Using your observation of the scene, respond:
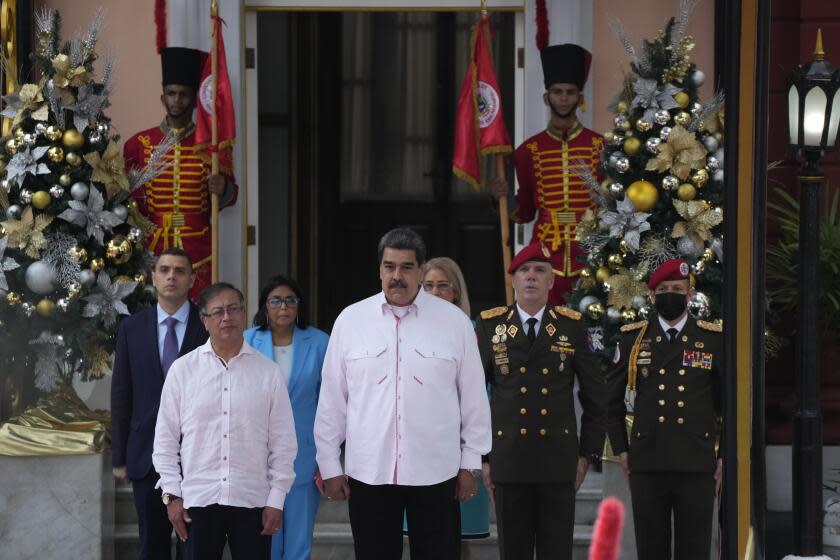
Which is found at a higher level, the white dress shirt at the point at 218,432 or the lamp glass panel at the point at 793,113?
the lamp glass panel at the point at 793,113

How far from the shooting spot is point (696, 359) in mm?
6652

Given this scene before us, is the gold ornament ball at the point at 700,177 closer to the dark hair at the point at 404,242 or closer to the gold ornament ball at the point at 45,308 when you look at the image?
the dark hair at the point at 404,242

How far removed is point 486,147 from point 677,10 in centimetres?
153

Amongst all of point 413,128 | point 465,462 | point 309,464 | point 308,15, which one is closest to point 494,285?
point 413,128

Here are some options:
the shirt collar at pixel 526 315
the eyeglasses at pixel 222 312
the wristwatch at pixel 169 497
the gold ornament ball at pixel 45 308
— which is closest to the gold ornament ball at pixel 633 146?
the shirt collar at pixel 526 315

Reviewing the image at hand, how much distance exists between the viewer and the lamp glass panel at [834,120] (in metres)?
A: 8.05

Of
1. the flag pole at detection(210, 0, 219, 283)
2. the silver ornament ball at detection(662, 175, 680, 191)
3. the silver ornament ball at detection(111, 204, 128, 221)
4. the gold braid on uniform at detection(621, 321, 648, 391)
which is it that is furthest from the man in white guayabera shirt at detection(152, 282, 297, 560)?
the silver ornament ball at detection(662, 175, 680, 191)

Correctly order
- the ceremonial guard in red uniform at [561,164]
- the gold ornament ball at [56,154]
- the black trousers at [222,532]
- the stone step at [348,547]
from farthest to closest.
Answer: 1. the ceremonial guard in red uniform at [561,164]
2. the gold ornament ball at [56,154]
3. the stone step at [348,547]
4. the black trousers at [222,532]

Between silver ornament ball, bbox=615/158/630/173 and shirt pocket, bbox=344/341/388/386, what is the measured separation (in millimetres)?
3145

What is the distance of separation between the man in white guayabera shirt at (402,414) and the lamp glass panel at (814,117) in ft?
9.56

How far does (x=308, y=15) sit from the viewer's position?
39.5ft

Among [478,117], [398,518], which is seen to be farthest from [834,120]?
[398,518]

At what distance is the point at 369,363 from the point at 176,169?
3.68 metres

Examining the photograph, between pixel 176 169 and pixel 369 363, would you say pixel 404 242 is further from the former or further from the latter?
pixel 176 169
